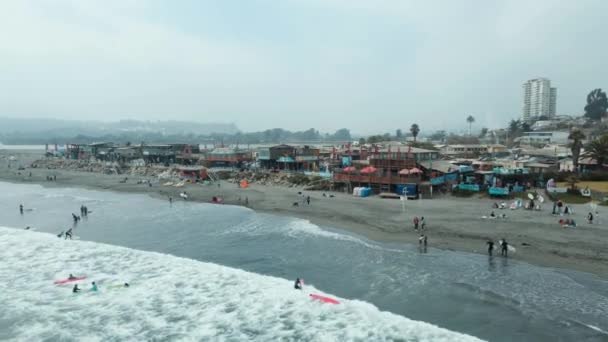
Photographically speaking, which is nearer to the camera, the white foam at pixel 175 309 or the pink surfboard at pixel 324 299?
the white foam at pixel 175 309

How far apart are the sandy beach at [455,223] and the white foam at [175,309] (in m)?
11.2

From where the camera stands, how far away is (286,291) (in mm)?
21250

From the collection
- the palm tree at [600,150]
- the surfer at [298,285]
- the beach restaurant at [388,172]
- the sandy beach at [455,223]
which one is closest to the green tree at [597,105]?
the palm tree at [600,150]

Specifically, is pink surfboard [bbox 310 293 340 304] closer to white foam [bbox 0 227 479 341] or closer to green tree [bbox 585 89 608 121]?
white foam [bbox 0 227 479 341]

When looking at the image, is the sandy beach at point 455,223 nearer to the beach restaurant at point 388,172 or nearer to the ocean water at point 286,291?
the ocean water at point 286,291

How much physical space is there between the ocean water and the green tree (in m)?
144

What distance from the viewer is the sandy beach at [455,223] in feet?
82.1

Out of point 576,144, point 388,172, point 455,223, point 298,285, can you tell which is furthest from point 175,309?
point 576,144

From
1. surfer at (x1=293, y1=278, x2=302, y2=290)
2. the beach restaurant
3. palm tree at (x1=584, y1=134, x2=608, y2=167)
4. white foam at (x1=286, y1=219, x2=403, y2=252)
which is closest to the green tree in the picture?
palm tree at (x1=584, y1=134, x2=608, y2=167)

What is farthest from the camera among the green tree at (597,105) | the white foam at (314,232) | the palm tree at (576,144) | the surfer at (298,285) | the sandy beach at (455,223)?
the green tree at (597,105)

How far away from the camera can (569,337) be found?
1568cm

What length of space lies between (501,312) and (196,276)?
51.1 ft

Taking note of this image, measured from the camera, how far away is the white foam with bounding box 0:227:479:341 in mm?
17406

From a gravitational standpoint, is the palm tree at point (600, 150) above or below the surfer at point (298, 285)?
above
